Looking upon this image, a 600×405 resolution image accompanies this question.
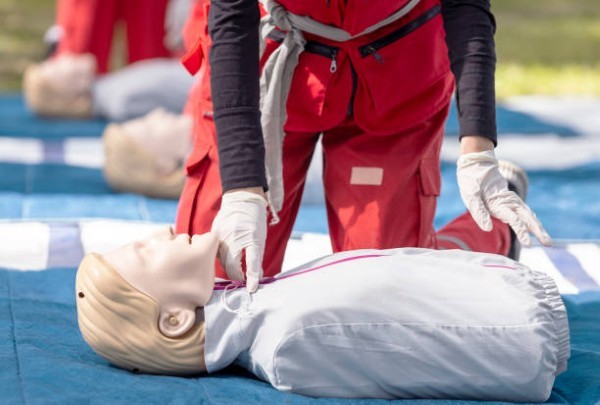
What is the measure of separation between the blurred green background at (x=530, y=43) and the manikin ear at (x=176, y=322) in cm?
483

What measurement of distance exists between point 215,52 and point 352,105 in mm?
329

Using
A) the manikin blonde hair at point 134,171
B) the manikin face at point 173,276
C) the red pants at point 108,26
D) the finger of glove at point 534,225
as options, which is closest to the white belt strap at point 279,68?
the manikin face at point 173,276

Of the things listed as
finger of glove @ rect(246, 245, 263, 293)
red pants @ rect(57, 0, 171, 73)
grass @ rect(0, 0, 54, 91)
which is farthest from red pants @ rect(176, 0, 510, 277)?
grass @ rect(0, 0, 54, 91)

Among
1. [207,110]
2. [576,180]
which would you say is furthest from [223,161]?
[576,180]

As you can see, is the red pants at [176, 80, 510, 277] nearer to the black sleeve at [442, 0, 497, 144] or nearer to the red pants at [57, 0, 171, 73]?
the black sleeve at [442, 0, 497, 144]

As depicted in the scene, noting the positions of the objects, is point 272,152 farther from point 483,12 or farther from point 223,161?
point 483,12

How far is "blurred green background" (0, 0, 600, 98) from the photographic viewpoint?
6828 mm

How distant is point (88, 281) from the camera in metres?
1.75

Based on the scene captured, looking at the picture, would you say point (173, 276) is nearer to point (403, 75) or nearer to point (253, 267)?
point (253, 267)

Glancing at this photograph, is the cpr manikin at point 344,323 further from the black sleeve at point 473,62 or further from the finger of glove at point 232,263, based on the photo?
the black sleeve at point 473,62

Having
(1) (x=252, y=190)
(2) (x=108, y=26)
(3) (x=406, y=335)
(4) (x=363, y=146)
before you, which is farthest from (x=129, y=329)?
(2) (x=108, y=26)

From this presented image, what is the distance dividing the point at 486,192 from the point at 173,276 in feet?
1.81

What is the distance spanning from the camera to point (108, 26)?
580 centimetres

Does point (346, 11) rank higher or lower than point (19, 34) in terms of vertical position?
lower
